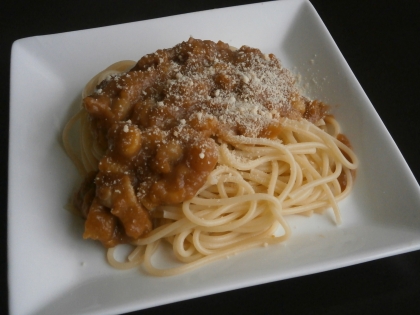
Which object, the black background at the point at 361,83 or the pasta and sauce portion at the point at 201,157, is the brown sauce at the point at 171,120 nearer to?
the pasta and sauce portion at the point at 201,157

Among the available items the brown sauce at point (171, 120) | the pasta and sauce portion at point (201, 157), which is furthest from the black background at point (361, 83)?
the brown sauce at point (171, 120)

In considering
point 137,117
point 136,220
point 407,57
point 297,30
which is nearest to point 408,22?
point 407,57

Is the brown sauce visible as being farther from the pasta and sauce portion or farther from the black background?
the black background

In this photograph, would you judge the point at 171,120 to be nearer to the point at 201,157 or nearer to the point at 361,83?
the point at 201,157

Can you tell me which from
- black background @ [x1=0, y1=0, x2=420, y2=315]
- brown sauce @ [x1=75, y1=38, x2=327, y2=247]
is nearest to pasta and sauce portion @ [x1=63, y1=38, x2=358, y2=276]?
brown sauce @ [x1=75, y1=38, x2=327, y2=247]
